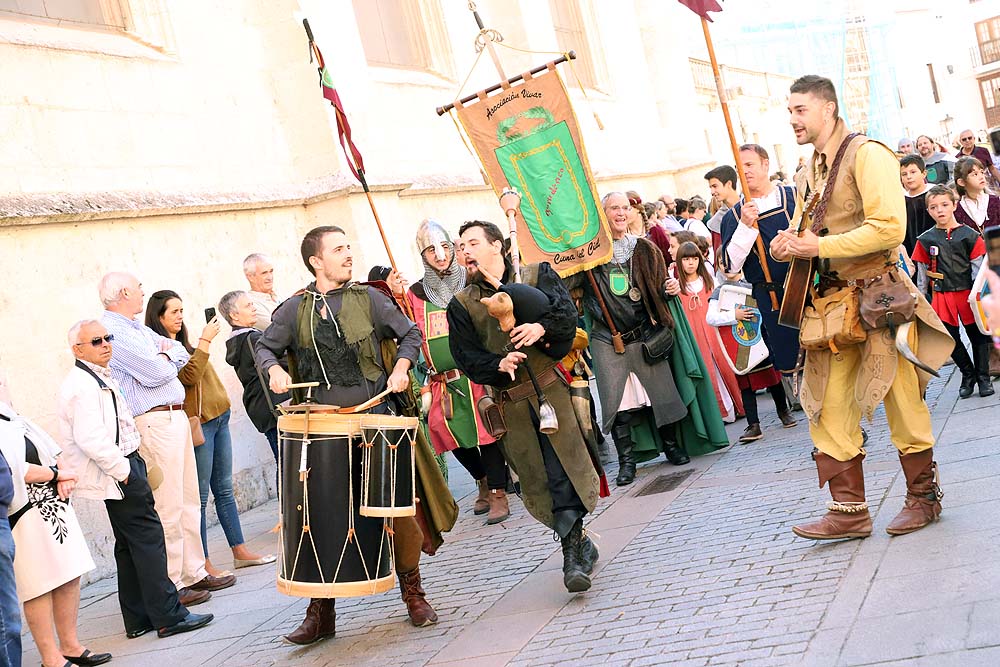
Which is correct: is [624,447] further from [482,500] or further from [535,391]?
[535,391]

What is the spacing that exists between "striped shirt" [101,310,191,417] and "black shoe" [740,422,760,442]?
13.6 ft

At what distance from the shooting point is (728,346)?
32.1 feet

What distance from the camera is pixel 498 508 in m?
8.09

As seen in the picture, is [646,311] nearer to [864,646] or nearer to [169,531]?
[169,531]

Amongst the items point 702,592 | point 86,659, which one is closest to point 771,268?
point 702,592

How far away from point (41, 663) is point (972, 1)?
6893cm

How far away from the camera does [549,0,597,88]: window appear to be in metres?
19.4

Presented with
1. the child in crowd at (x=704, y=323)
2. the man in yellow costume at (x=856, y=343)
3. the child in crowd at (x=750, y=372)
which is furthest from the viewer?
the child in crowd at (x=704, y=323)

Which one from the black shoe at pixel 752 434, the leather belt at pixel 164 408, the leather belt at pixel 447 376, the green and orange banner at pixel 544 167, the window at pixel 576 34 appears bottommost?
the black shoe at pixel 752 434

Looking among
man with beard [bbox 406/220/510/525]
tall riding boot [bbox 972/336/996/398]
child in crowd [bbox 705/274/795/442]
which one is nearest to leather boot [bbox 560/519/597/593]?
man with beard [bbox 406/220/510/525]

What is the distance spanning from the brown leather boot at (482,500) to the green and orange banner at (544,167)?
1.67m

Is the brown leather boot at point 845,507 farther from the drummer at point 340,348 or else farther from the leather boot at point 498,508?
the leather boot at point 498,508

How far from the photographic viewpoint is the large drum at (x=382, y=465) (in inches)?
214

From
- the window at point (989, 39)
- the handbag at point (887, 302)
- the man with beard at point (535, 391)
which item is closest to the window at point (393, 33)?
the man with beard at point (535, 391)
